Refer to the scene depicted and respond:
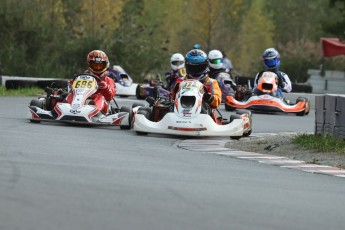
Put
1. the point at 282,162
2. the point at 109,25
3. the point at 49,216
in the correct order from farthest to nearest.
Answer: the point at 109,25 → the point at 282,162 → the point at 49,216

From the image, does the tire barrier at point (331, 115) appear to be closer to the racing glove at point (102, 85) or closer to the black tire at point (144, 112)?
the black tire at point (144, 112)

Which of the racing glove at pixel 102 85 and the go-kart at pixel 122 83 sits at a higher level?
the racing glove at pixel 102 85

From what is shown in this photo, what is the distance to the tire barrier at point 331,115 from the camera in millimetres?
15156

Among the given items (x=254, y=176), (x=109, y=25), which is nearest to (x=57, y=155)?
(x=254, y=176)

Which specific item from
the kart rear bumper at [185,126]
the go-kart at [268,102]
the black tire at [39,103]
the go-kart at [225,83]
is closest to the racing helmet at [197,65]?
the kart rear bumper at [185,126]

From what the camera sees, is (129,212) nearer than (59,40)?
Yes

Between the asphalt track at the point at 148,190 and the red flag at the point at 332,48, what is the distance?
2792 cm

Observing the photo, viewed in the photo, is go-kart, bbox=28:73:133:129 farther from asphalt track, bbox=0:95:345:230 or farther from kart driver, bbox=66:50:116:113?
asphalt track, bbox=0:95:345:230

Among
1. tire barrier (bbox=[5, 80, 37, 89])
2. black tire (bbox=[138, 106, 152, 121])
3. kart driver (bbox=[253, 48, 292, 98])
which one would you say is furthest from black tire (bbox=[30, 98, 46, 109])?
tire barrier (bbox=[5, 80, 37, 89])

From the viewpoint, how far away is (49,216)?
7508 mm

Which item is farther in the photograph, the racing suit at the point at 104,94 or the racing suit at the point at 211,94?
the racing suit at the point at 104,94

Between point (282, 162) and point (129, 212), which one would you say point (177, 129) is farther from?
point (129, 212)

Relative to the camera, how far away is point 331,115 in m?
15.4

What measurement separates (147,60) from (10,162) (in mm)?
29260
